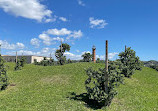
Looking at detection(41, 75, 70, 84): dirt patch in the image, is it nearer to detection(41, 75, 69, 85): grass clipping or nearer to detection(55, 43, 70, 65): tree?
detection(41, 75, 69, 85): grass clipping

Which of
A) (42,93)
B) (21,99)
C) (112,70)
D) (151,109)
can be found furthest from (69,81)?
(151,109)

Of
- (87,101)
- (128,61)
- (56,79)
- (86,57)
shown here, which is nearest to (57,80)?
(56,79)

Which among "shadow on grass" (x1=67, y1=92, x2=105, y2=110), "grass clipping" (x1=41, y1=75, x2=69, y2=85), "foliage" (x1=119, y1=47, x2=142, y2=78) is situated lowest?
"shadow on grass" (x1=67, y1=92, x2=105, y2=110)

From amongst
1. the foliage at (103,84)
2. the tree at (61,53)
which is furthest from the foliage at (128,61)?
the tree at (61,53)

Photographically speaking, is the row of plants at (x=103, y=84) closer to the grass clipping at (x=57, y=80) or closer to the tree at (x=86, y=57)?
the grass clipping at (x=57, y=80)

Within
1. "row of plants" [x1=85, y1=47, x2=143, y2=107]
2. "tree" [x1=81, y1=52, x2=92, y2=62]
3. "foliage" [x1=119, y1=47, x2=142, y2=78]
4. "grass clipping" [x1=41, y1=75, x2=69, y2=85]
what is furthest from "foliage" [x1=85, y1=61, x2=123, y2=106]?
"tree" [x1=81, y1=52, x2=92, y2=62]

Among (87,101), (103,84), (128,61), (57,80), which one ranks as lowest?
(87,101)

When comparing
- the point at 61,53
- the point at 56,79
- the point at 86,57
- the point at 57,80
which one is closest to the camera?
the point at 57,80

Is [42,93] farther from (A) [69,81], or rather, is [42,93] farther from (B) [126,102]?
(B) [126,102]

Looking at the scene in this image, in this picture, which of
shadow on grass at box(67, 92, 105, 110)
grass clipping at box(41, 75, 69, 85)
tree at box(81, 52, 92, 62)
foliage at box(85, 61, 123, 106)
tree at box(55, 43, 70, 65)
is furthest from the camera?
tree at box(81, 52, 92, 62)

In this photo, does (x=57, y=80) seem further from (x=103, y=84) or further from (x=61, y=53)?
(x=61, y=53)

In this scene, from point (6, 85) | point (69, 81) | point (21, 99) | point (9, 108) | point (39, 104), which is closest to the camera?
point (9, 108)

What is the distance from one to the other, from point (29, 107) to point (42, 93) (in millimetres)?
5376

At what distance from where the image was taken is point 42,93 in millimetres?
20969
